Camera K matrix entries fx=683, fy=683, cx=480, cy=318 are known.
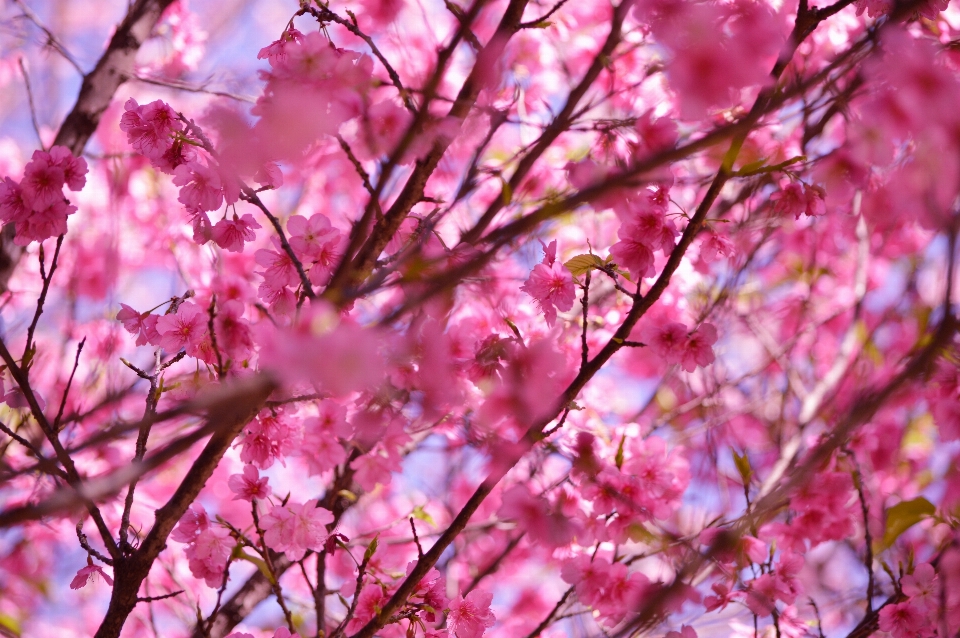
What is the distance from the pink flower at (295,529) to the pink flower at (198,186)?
28.0 inches

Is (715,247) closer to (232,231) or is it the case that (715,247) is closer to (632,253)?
(632,253)

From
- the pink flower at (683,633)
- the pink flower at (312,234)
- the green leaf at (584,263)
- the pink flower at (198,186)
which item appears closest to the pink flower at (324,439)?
the pink flower at (312,234)

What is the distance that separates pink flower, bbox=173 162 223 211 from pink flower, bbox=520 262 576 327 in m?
0.71

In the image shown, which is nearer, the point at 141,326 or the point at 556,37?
the point at 141,326

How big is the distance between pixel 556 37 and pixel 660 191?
5.34ft

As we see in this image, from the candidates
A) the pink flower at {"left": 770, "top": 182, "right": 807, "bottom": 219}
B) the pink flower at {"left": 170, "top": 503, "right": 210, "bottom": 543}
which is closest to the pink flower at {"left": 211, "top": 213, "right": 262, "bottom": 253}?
the pink flower at {"left": 170, "top": 503, "right": 210, "bottom": 543}

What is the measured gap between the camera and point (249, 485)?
1644mm

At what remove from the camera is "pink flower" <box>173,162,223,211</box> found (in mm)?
1438

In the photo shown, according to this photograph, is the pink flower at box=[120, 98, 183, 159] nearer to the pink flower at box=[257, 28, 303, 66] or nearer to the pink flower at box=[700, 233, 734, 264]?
the pink flower at box=[257, 28, 303, 66]

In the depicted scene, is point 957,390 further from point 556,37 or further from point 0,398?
point 0,398

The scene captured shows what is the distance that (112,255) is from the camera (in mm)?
2115

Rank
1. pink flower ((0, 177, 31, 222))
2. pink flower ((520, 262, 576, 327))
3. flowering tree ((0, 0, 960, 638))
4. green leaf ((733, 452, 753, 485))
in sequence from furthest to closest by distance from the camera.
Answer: green leaf ((733, 452, 753, 485)), pink flower ((520, 262, 576, 327)), pink flower ((0, 177, 31, 222)), flowering tree ((0, 0, 960, 638))

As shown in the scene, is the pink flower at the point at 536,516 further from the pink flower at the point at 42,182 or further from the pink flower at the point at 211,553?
the pink flower at the point at 42,182

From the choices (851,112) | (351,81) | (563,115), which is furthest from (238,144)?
(851,112)
